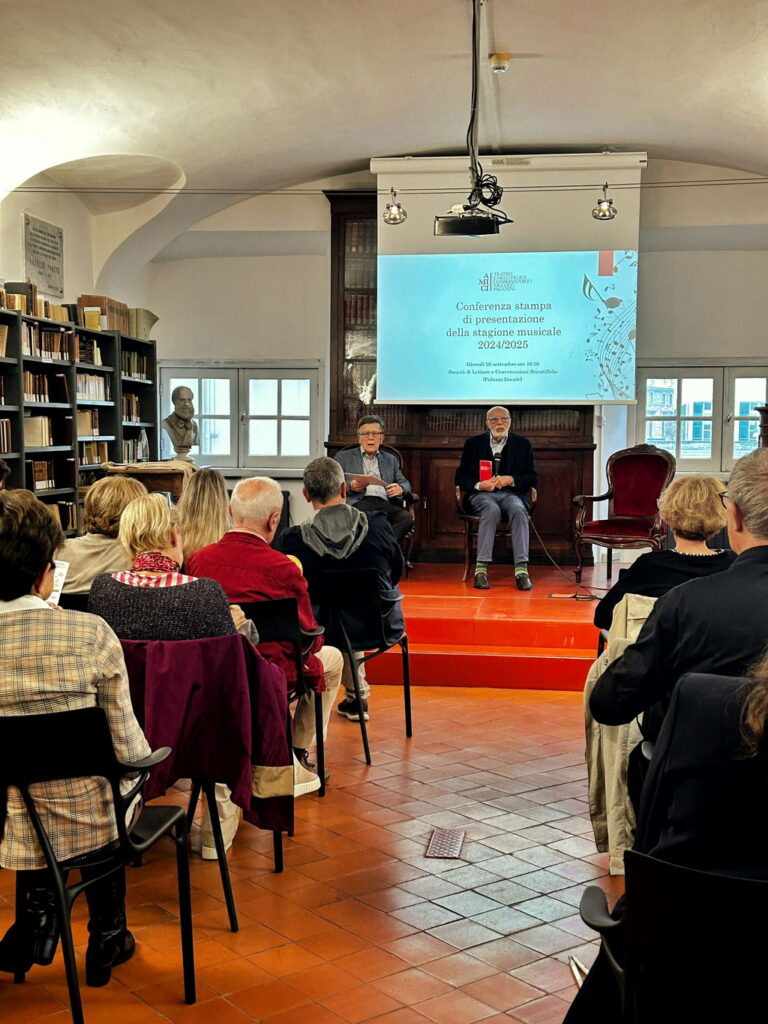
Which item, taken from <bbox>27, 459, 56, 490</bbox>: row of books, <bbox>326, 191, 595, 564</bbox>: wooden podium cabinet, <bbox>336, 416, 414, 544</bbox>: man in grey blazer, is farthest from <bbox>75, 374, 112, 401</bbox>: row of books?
<bbox>336, 416, 414, 544</bbox>: man in grey blazer

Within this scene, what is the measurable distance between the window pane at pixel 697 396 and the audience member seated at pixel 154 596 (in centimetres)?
827

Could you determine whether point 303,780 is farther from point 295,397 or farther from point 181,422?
point 295,397

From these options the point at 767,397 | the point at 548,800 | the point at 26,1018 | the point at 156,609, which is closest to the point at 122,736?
the point at 156,609

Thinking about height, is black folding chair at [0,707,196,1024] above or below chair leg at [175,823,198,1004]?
above

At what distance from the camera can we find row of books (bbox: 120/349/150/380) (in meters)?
8.88

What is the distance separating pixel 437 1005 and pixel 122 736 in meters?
0.98

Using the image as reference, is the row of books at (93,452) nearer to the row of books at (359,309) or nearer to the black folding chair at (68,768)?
the row of books at (359,309)

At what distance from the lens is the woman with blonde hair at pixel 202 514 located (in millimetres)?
3801

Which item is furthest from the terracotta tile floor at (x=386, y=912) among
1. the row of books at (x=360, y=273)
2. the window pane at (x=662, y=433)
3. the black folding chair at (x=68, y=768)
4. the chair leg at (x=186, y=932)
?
the window pane at (x=662, y=433)

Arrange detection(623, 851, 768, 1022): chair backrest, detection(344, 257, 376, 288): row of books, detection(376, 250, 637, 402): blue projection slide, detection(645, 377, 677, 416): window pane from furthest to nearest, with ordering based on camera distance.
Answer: detection(645, 377, 677, 416): window pane, detection(344, 257, 376, 288): row of books, detection(376, 250, 637, 402): blue projection slide, detection(623, 851, 768, 1022): chair backrest

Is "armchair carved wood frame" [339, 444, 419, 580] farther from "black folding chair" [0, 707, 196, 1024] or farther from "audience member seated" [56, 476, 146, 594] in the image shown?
"black folding chair" [0, 707, 196, 1024]

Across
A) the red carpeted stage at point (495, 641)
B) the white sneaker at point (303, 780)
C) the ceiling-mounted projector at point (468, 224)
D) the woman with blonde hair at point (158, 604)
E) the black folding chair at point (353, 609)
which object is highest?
the ceiling-mounted projector at point (468, 224)

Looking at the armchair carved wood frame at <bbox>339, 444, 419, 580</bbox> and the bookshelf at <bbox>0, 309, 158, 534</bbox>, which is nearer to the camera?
the bookshelf at <bbox>0, 309, 158, 534</bbox>

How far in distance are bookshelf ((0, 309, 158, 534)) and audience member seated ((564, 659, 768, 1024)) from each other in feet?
19.5
